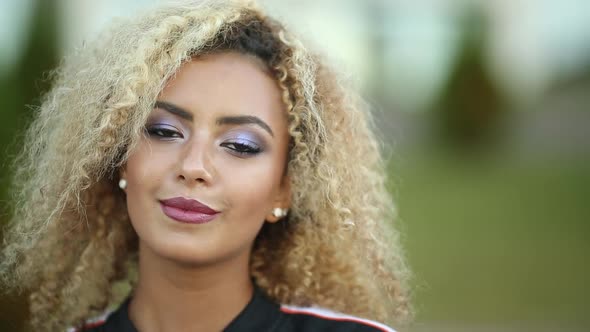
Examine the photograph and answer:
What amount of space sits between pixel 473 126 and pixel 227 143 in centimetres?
1220

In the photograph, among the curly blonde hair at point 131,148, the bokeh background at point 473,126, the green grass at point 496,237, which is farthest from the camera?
the bokeh background at point 473,126

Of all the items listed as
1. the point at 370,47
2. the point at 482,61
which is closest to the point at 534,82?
the point at 482,61

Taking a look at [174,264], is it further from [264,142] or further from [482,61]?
[482,61]

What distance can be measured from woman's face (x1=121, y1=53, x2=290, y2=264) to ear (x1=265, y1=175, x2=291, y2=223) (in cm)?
11

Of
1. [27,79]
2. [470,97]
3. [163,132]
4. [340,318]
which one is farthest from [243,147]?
[470,97]

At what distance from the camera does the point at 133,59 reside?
8.01ft

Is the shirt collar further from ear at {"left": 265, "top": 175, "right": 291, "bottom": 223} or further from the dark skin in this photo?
ear at {"left": 265, "top": 175, "right": 291, "bottom": 223}

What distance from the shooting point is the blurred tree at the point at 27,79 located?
199 inches

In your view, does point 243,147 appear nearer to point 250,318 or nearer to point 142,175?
point 142,175

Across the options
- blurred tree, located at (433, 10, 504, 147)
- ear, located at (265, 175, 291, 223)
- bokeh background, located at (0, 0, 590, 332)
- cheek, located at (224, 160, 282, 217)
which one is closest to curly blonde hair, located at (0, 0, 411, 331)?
ear, located at (265, 175, 291, 223)

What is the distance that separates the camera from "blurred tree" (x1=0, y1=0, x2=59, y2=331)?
505 cm

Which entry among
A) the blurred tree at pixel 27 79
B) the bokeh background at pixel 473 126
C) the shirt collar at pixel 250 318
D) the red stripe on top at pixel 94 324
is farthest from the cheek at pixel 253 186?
the bokeh background at pixel 473 126

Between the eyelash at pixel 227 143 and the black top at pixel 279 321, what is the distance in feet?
1.69

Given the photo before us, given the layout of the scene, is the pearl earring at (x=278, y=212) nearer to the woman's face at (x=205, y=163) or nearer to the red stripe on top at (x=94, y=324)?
the woman's face at (x=205, y=163)
